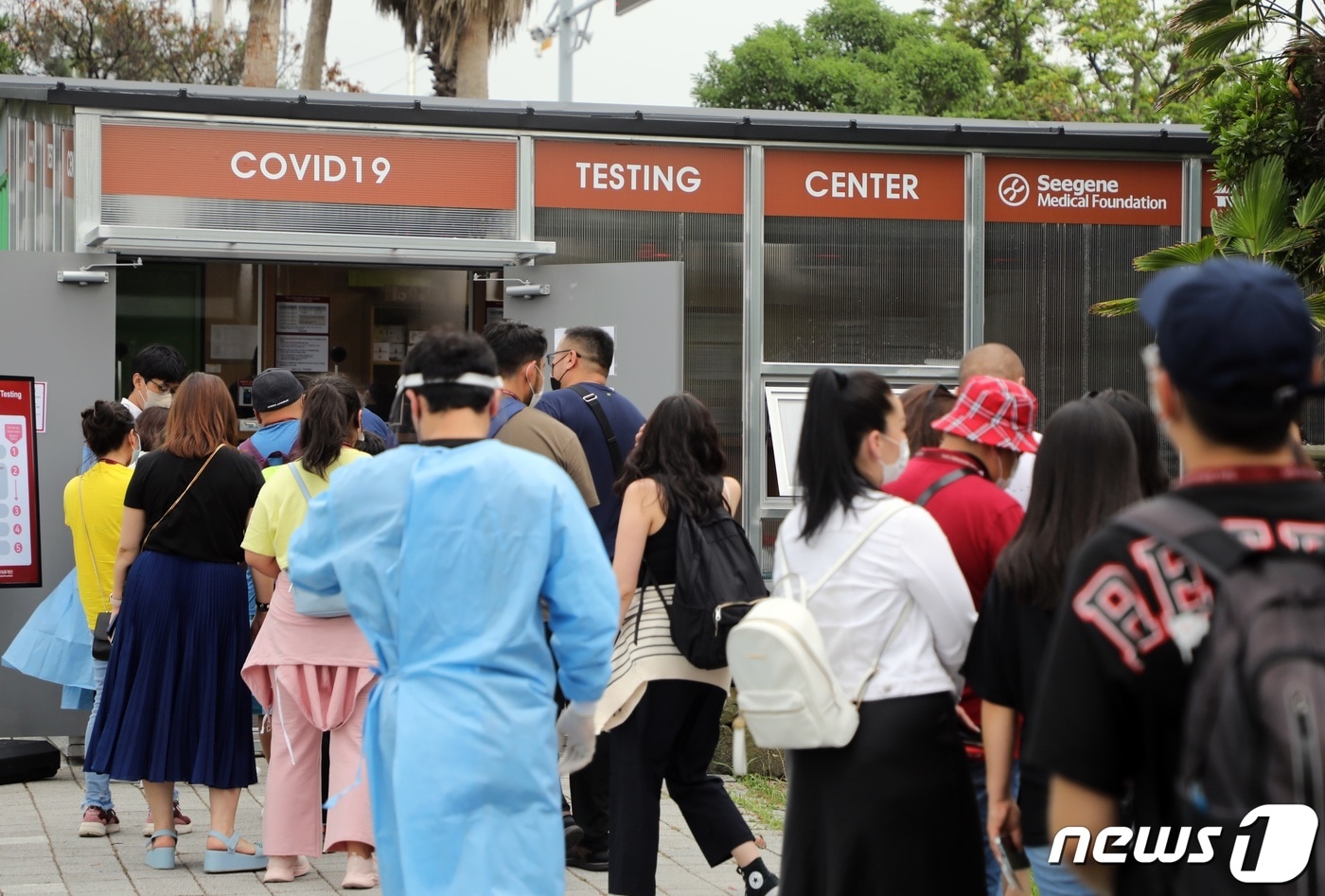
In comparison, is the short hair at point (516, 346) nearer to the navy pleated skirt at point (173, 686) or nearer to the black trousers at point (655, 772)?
the navy pleated skirt at point (173, 686)

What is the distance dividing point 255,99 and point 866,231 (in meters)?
4.13

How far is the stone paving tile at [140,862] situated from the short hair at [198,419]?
1685mm

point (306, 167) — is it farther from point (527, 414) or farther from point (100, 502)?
point (527, 414)

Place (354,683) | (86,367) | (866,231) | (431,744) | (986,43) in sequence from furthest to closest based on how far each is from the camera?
(986,43), (866,231), (86,367), (354,683), (431,744)

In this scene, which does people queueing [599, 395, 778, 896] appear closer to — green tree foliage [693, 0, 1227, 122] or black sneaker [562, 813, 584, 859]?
black sneaker [562, 813, 584, 859]

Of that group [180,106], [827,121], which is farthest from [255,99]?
[827,121]

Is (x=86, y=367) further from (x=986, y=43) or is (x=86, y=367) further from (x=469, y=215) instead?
(x=986, y=43)

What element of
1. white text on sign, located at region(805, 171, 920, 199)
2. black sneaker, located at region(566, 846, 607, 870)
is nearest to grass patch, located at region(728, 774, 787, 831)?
black sneaker, located at region(566, 846, 607, 870)

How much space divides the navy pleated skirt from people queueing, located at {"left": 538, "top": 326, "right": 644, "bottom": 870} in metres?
1.37

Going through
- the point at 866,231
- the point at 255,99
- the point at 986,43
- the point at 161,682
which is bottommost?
the point at 161,682

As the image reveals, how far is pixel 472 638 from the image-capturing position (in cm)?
363

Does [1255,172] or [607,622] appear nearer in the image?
[607,622]

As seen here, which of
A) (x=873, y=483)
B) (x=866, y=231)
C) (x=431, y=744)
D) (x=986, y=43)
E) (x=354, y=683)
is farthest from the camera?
(x=986, y=43)

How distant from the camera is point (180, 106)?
9891 millimetres
